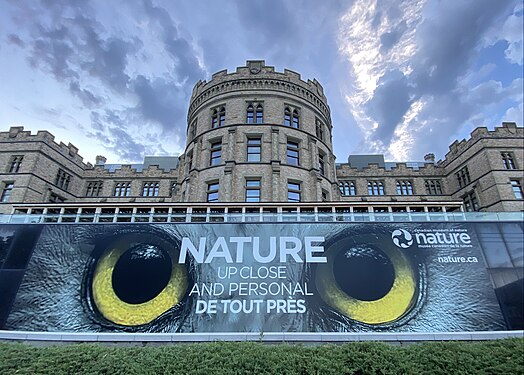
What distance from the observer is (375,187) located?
108 ft

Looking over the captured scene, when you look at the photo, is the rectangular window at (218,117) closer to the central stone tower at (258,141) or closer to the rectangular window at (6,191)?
the central stone tower at (258,141)

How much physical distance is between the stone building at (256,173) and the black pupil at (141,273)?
2052 mm

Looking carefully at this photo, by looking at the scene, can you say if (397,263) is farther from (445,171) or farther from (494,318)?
(445,171)

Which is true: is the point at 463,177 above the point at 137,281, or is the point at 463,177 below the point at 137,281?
above

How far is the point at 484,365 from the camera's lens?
7902mm

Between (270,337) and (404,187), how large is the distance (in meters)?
27.4

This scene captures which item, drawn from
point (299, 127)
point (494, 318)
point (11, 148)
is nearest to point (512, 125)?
point (299, 127)

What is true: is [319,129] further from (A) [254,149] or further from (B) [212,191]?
(B) [212,191]

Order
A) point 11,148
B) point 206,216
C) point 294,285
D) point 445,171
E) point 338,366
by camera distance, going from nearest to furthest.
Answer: point 338,366 → point 294,285 → point 206,216 → point 11,148 → point 445,171

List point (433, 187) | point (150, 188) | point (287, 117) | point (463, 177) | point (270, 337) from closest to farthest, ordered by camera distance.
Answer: point (270, 337)
point (287, 117)
point (463, 177)
point (433, 187)
point (150, 188)

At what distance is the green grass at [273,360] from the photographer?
7.73 m

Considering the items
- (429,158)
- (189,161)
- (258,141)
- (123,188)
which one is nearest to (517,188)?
(429,158)

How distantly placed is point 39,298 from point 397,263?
1625cm

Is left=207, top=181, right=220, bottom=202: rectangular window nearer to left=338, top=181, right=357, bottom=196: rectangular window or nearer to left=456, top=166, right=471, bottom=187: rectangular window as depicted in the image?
left=338, top=181, right=357, bottom=196: rectangular window
